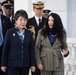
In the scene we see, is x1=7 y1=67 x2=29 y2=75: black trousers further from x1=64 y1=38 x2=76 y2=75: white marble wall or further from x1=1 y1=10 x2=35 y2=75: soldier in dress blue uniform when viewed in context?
x1=64 y1=38 x2=76 y2=75: white marble wall

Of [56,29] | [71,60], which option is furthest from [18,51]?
[71,60]

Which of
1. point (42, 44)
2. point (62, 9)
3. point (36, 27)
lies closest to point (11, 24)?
point (36, 27)

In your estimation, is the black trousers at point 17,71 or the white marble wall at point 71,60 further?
the white marble wall at point 71,60

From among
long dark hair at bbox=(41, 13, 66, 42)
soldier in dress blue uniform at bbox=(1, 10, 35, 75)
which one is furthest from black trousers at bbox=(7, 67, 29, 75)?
long dark hair at bbox=(41, 13, 66, 42)

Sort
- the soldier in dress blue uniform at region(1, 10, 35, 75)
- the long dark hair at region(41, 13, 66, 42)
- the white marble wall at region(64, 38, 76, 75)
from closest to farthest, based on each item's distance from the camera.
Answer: the soldier in dress blue uniform at region(1, 10, 35, 75), the long dark hair at region(41, 13, 66, 42), the white marble wall at region(64, 38, 76, 75)

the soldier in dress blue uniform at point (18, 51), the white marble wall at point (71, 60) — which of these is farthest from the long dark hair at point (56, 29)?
the white marble wall at point (71, 60)

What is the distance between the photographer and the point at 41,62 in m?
6.76

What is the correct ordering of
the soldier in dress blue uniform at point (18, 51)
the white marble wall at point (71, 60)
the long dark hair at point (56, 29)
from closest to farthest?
the soldier in dress blue uniform at point (18, 51)
the long dark hair at point (56, 29)
the white marble wall at point (71, 60)

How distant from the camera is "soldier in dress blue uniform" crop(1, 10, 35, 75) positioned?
20.9 ft

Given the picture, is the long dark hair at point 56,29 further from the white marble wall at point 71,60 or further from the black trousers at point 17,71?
the white marble wall at point 71,60

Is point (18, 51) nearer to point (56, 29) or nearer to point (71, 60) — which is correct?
point (56, 29)

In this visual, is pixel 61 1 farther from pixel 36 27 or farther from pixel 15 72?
pixel 15 72

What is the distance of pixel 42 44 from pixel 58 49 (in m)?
0.27

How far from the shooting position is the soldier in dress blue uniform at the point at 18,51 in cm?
636
